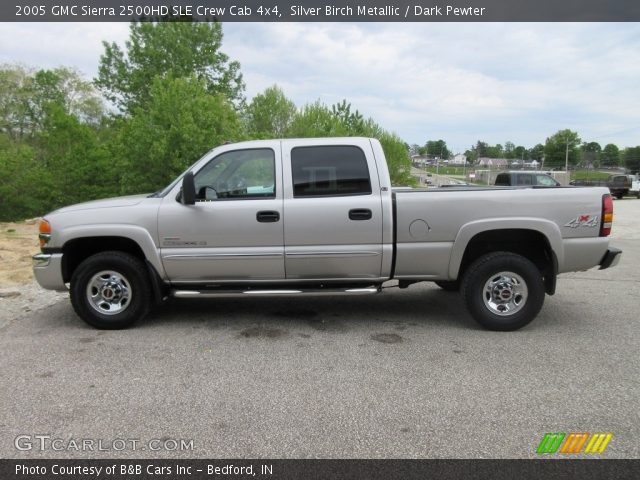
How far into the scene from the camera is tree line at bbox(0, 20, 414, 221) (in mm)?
16359

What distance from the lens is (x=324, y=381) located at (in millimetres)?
3773

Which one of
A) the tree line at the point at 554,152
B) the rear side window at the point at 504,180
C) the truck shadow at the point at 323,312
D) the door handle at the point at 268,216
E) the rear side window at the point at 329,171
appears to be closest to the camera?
the door handle at the point at 268,216

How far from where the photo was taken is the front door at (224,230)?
4.89 m

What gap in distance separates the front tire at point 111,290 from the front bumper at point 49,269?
0.56ft

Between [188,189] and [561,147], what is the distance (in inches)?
4203

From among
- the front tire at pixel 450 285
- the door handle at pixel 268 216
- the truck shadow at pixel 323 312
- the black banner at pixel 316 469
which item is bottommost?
the black banner at pixel 316 469

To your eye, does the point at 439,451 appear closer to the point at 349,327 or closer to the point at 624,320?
the point at 349,327

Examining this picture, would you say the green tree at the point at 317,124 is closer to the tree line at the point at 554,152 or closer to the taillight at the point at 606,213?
the taillight at the point at 606,213

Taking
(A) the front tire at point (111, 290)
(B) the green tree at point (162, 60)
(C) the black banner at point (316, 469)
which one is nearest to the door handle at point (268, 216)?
(A) the front tire at point (111, 290)

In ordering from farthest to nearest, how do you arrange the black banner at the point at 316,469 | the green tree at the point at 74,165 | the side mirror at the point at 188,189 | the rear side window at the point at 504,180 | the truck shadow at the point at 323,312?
the green tree at the point at 74,165 → the rear side window at the point at 504,180 → the truck shadow at the point at 323,312 → the side mirror at the point at 188,189 → the black banner at the point at 316,469

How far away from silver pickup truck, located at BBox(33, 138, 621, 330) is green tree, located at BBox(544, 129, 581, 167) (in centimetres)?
9769

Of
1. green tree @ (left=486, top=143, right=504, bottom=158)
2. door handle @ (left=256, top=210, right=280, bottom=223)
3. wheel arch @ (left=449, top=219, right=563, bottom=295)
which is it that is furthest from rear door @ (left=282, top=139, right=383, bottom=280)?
green tree @ (left=486, top=143, right=504, bottom=158)

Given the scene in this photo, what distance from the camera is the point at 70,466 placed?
106 inches

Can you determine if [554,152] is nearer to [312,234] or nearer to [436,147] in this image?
[436,147]
